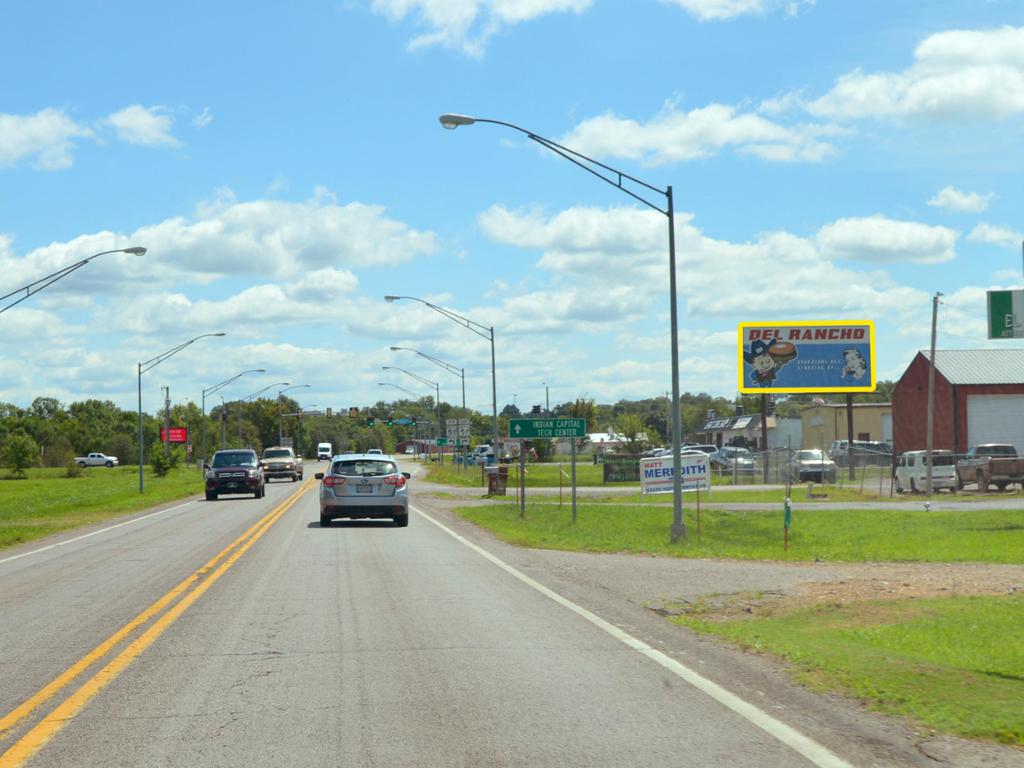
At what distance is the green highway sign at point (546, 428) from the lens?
3050 centimetres

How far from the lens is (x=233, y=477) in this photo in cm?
4609

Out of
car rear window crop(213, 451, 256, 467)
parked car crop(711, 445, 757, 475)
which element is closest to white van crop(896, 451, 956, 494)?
parked car crop(711, 445, 757, 475)

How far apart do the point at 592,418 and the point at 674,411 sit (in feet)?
363

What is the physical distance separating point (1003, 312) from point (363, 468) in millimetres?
17441

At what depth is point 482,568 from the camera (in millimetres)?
17766

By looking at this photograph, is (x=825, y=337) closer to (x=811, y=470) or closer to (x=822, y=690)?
(x=811, y=470)

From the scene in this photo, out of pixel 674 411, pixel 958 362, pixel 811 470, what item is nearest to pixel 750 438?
pixel 958 362

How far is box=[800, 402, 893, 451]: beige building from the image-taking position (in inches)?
3742

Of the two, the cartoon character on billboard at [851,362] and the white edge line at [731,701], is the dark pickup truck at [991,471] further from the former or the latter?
the white edge line at [731,701]

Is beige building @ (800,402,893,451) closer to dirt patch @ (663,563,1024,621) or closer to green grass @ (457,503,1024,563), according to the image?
green grass @ (457,503,1024,563)

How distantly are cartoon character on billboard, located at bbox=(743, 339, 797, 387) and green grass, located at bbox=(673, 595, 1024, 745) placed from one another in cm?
5362

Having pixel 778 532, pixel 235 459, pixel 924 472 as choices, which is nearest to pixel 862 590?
Answer: pixel 778 532

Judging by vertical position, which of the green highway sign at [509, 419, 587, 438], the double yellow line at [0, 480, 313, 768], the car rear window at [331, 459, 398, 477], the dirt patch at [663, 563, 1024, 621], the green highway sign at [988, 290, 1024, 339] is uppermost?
the green highway sign at [988, 290, 1024, 339]

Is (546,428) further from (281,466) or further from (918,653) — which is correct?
(281,466)
